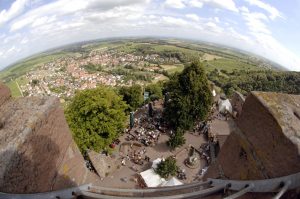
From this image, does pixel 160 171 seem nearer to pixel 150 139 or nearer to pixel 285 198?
pixel 150 139

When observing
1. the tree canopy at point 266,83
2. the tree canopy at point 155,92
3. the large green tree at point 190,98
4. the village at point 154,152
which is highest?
the large green tree at point 190,98

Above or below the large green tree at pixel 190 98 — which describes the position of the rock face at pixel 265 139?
above

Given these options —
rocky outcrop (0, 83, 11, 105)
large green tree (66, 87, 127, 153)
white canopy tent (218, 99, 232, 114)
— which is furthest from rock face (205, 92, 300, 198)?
white canopy tent (218, 99, 232, 114)

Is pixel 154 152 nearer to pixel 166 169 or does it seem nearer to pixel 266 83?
pixel 166 169

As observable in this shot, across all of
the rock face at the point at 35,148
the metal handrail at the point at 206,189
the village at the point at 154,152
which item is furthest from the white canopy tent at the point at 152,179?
the metal handrail at the point at 206,189

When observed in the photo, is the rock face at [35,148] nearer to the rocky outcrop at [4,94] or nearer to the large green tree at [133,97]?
the rocky outcrop at [4,94]

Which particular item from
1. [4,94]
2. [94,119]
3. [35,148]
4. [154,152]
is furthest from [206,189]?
[154,152]

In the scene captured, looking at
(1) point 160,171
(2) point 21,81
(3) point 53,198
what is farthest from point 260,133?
(2) point 21,81

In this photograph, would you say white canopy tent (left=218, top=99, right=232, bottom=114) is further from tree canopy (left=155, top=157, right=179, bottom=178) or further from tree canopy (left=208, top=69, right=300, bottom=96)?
tree canopy (left=208, top=69, right=300, bottom=96)
